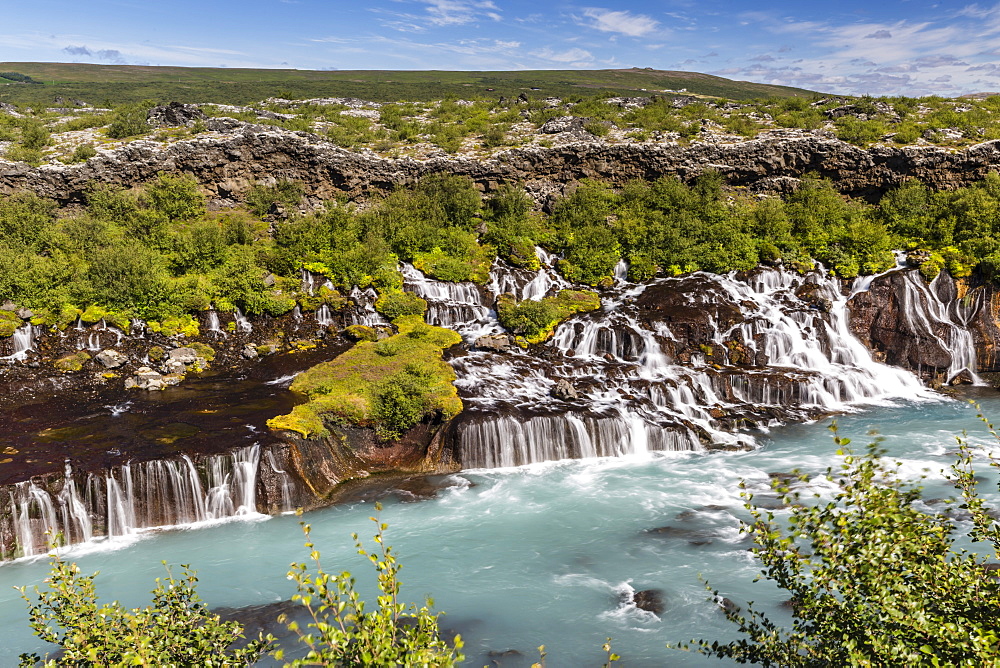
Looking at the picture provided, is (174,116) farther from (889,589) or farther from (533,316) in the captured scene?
(889,589)

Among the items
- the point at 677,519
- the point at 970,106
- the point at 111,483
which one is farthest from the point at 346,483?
the point at 970,106

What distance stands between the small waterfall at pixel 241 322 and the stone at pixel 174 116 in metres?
18.6

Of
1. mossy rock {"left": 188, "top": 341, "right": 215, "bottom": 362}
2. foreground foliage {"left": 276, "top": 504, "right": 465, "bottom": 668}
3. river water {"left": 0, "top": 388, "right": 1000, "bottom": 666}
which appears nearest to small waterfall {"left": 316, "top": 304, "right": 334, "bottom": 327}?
mossy rock {"left": 188, "top": 341, "right": 215, "bottom": 362}

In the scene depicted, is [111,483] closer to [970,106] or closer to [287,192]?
[287,192]

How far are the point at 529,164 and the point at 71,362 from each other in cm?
2741

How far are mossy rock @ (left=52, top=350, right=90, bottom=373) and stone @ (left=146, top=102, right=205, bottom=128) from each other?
2111cm

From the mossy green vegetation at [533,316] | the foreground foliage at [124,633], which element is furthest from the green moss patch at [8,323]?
the foreground foliage at [124,633]

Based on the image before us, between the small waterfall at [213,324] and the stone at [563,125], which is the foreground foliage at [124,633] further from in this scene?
the stone at [563,125]

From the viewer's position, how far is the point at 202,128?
124 ft

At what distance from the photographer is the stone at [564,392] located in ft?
75.8

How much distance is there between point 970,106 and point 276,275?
164ft

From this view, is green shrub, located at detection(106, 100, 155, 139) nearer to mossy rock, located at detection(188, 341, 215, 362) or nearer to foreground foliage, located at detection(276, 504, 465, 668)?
mossy rock, located at detection(188, 341, 215, 362)

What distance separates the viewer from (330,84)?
10894cm

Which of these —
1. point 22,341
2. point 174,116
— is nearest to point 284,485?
point 22,341
